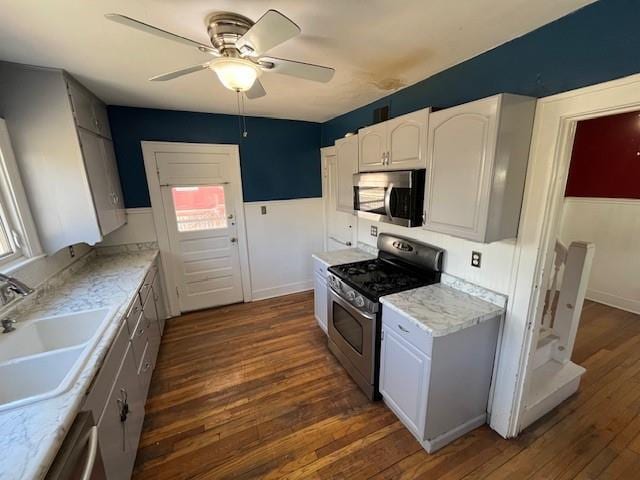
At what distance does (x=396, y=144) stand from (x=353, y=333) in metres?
1.50

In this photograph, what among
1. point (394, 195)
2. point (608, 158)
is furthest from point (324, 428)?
point (608, 158)

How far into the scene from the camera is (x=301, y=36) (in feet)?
4.78

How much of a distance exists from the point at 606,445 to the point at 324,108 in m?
3.51

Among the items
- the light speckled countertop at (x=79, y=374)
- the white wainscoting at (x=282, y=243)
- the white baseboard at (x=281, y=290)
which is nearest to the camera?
the light speckled countertop at (x=79, y=374)

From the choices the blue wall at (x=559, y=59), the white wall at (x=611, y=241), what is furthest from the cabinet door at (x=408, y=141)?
the white wall at (x=611, y=241)

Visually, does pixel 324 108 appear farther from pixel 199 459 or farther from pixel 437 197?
pixel 199 459

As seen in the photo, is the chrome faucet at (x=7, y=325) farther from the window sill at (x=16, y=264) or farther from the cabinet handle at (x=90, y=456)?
the cabinet handle at (x=90, y=456)

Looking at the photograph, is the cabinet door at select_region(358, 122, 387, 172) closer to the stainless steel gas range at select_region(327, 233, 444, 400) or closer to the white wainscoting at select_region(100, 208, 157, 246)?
the stainless steel gas range at select_region(327, 233, 444, 400)

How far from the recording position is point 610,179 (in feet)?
10.4

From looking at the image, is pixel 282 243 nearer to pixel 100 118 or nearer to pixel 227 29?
pixel 100 118

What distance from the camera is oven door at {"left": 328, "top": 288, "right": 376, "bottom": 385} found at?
76.9 inches

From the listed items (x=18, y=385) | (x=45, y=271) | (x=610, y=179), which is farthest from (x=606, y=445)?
(x=45, y=271)

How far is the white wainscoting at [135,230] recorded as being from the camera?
9.84ft

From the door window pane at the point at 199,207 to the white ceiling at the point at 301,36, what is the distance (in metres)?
1.20
